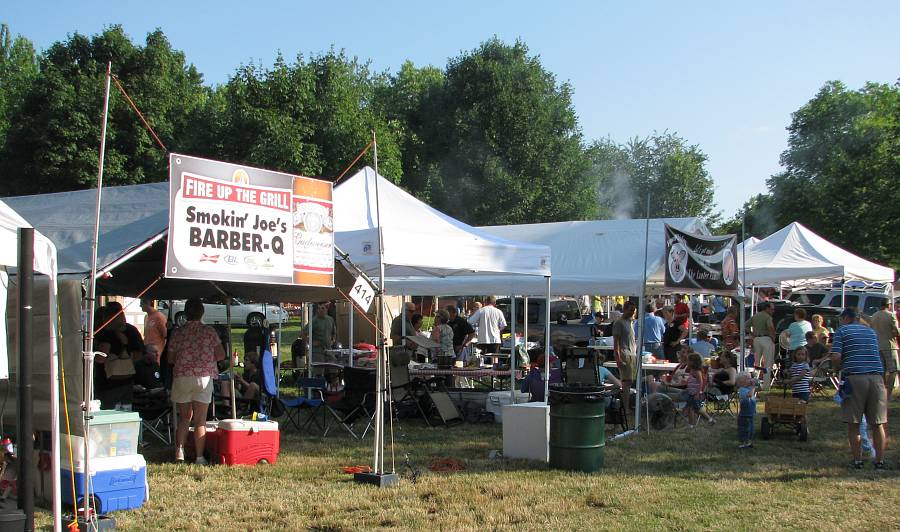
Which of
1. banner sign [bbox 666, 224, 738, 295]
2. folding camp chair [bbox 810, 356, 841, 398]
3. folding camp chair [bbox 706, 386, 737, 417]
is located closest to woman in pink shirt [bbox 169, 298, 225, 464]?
banner sign [bbox 666, 224, 738, 295]

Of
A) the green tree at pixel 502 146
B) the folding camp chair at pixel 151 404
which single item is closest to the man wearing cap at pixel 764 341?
the folding camp chair at pixel 151 404

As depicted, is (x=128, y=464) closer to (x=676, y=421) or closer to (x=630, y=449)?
(x=630, y=449)

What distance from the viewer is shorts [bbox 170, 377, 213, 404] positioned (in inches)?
305

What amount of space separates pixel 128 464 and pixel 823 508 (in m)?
5.42

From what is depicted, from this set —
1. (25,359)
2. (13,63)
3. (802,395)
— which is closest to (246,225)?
(25,359)

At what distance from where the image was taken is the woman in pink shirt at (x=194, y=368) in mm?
7746

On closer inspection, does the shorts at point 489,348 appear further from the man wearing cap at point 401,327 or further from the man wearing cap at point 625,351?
the man wearing cap at point 625,351

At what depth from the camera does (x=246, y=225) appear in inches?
246

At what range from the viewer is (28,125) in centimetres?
2648

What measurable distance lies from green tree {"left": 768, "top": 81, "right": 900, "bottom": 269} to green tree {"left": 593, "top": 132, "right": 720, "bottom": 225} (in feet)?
45.1

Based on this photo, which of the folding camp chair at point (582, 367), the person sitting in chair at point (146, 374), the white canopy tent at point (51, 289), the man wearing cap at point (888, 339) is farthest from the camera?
the man wearing cap at point (888, 339)

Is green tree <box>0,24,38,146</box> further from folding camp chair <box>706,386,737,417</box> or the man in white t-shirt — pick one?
folding camp chair <box>706,386,737,417</box>

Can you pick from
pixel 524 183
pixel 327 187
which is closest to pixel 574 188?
pixel 524 183

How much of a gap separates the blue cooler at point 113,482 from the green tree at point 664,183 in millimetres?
52869
